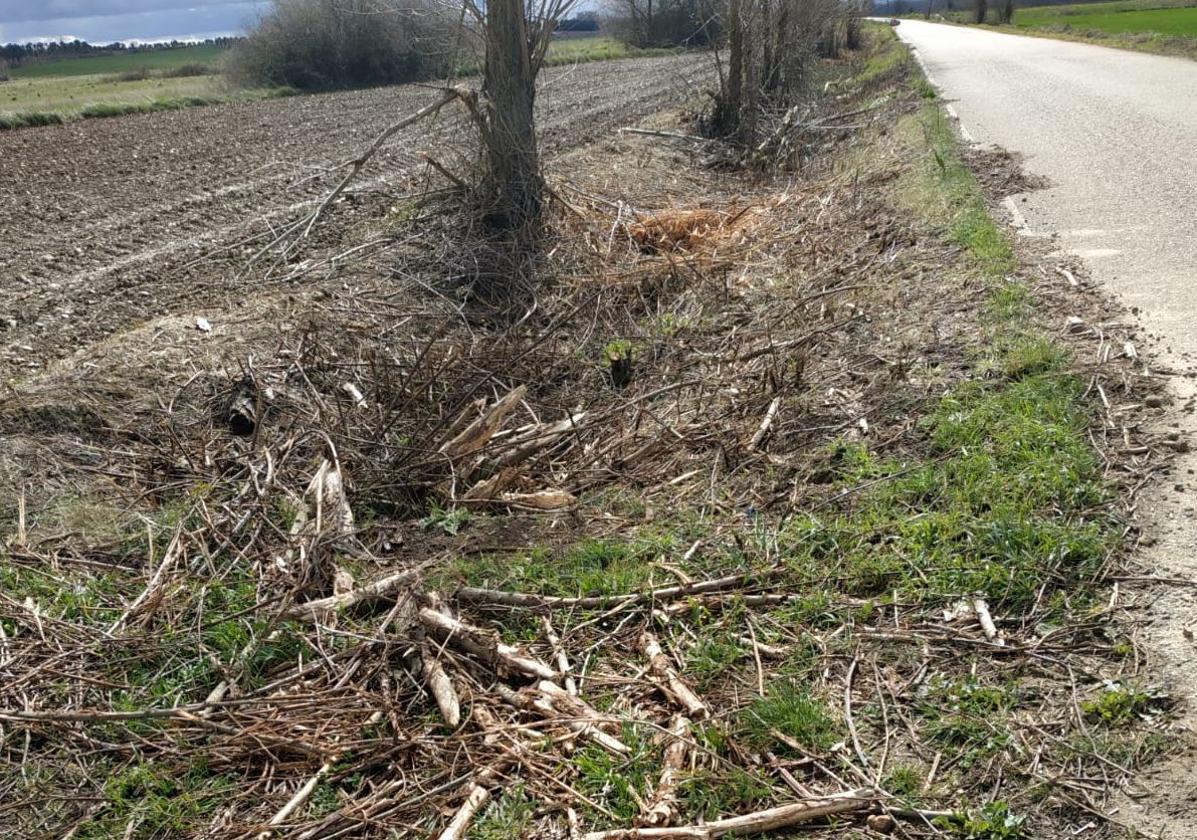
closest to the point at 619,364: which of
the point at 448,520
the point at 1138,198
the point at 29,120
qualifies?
the point at 448,520

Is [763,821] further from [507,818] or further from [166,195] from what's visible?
[166,195]

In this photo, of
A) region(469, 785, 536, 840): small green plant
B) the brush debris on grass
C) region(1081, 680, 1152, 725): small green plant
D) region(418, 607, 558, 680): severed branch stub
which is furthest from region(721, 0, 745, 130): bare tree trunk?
region(469, 785, 536, 840): small green plant

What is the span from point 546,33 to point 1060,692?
30.3 feet

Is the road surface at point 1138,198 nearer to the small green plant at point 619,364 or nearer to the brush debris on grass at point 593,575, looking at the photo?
the brush debris on grass at point 593,575

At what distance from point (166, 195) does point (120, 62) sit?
5057cm

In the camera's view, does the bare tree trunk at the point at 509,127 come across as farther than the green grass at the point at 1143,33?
No

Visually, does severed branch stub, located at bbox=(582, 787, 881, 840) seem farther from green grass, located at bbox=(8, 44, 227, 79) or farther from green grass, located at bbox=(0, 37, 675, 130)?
green grass, located at bbox=(8, 44, 227, 79)

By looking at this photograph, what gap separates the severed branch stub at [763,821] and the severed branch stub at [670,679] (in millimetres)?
540

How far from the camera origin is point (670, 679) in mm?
3727

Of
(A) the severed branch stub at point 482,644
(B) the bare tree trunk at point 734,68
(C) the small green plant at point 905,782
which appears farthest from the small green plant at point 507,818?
(B) the bare tree trunk at point 734,68

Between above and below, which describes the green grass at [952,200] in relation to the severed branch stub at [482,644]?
above

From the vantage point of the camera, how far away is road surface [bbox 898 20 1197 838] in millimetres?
3436

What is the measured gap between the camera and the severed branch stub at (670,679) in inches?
140

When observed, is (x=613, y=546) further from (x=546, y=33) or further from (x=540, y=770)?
(x=546, y=33)
